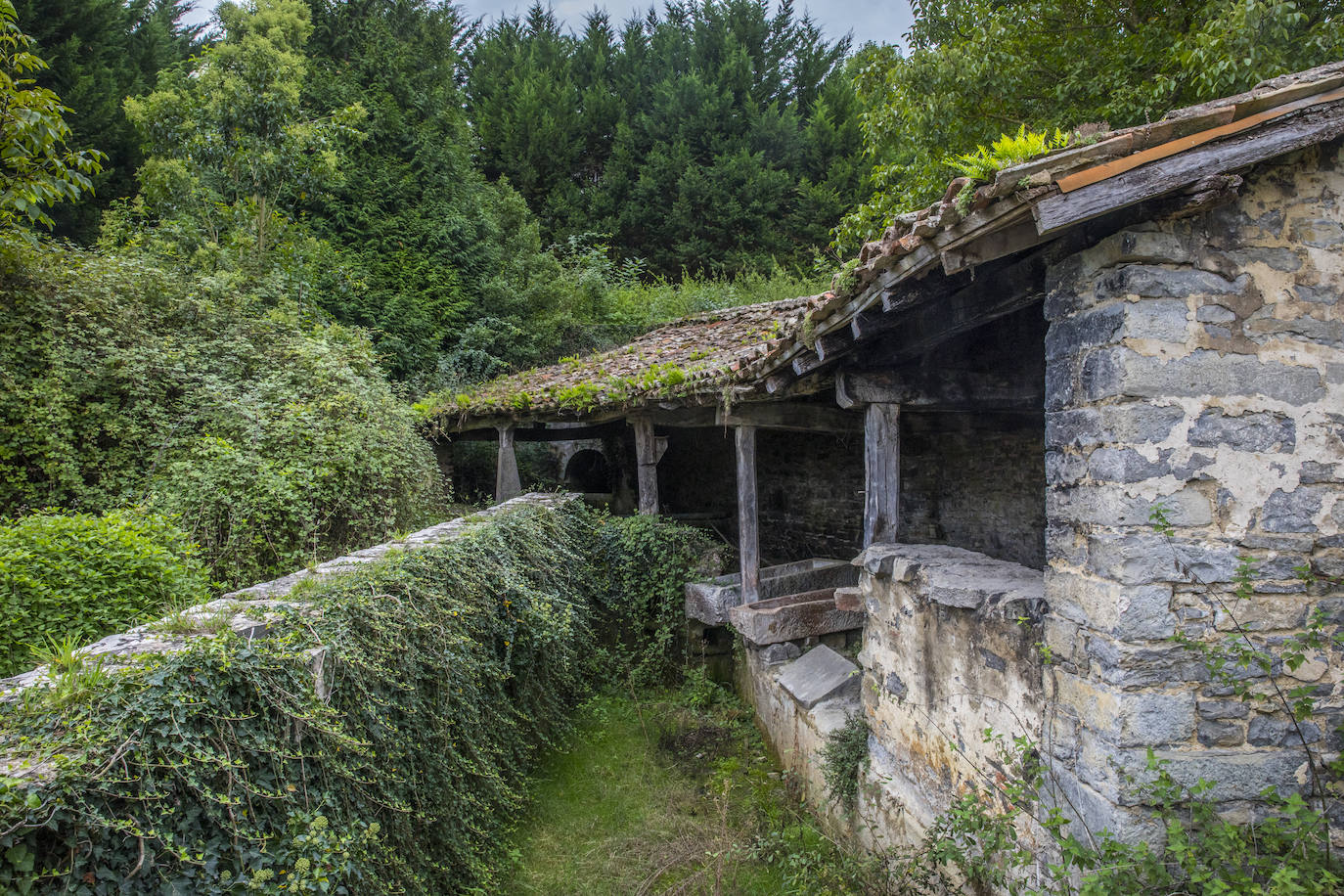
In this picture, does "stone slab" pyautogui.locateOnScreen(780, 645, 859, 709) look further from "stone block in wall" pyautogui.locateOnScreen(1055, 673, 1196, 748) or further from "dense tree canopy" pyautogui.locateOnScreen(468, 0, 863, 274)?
"dense tree canopy" pyautogui.locateOnScreen(468, 0, 863, 274)

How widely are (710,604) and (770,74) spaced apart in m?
19.4

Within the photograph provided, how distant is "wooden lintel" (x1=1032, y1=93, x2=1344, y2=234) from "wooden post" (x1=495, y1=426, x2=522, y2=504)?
767 centimetres

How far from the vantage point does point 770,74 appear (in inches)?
821

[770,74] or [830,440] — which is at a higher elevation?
[770,74]

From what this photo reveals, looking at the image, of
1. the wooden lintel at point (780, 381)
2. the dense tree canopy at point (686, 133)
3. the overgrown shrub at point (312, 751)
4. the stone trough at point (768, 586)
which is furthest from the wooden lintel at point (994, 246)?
the dense tree canopy at point (686, 133)

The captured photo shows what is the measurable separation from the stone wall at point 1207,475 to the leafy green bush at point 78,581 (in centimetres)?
433

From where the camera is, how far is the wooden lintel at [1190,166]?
223cm

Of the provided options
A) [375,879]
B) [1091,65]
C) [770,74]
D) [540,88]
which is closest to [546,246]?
[540,88]

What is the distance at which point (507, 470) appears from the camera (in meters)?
9.41

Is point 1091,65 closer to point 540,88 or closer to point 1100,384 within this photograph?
point 1100,384

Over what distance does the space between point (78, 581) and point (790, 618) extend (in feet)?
14.7

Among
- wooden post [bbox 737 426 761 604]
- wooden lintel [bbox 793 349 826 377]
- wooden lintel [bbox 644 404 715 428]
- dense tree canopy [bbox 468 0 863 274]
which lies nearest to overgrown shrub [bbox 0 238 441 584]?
wooden lintel [bbox 644 404 715 428]

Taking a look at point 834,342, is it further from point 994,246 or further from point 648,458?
point 648,458

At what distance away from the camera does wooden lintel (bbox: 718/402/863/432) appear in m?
5.71
